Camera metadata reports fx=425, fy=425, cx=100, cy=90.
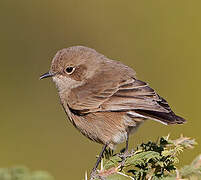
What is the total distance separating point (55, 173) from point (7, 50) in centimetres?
302

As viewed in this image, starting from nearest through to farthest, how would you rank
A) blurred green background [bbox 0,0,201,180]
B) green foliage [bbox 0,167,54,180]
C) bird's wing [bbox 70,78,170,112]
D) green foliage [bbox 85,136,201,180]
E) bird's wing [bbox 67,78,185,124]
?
green foliage [bbox 0,167,54,180] → green foliage [bbox 85,136,201,180] → bird's wing [bbox 67,78,185,124] → bird's wing [bbox 70,78,170,112] → blurred green background [bbox 0,0,201,180]

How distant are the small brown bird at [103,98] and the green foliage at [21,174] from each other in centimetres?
193

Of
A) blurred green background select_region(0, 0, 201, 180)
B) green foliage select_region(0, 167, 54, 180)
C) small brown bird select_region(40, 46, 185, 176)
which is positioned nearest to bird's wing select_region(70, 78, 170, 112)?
small brown bird select_region(40, 46, 185, 176)

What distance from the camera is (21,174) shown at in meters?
2.35

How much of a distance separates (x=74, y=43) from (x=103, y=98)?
12.4 ft

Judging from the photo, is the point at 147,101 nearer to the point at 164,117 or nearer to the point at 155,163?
the point at 164,117

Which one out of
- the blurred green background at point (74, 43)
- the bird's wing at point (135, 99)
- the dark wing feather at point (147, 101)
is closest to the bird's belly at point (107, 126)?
the bird's wing at point (135, 99)

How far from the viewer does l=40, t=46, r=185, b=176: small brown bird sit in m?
4.31

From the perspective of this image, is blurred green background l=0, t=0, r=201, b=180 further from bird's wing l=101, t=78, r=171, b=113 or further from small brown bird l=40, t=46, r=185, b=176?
bird's wing l=101, t=78, r=171, b=113

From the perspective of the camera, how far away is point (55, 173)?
19.3 ft

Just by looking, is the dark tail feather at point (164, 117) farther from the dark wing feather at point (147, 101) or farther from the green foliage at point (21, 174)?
the green foliage at point (21, 174)

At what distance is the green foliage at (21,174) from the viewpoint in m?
2.29

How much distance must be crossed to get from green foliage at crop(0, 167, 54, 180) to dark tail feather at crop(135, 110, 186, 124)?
1936mm

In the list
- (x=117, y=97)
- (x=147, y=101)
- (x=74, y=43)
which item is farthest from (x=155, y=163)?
(x=74, y=43)
